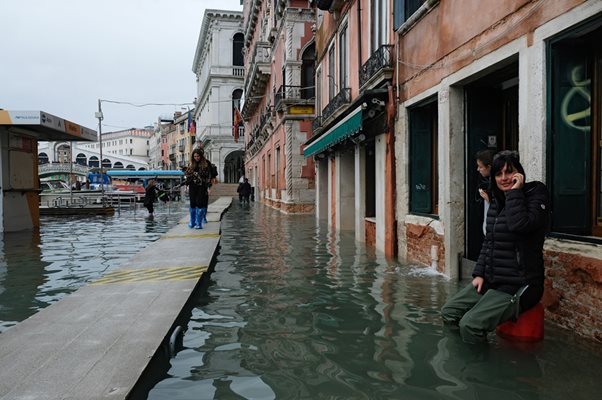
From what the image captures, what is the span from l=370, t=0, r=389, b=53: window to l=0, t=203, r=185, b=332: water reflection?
594cm

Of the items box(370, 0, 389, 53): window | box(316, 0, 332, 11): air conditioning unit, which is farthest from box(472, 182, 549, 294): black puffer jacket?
box(316, 0, 332, 11): air conditioning unit

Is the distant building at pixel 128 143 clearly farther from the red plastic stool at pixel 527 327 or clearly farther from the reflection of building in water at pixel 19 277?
the red plastic stool at pixel 527 327

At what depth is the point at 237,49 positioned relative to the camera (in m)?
60.0

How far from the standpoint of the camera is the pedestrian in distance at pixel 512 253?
12.5 feet

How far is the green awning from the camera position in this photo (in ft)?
31.5

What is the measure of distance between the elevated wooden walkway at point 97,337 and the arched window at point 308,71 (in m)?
17.0

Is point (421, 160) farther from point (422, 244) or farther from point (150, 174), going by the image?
point (150, 174)

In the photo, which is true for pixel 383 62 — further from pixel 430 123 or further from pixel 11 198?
pixel 11 198

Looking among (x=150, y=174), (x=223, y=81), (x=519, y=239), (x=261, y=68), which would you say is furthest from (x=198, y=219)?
(x=223, y=81)

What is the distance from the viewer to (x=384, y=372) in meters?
3.70

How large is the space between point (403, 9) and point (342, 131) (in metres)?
2.94

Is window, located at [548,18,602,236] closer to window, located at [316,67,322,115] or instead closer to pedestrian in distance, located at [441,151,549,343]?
pedestrian in distance, located at [441,151,549,343]

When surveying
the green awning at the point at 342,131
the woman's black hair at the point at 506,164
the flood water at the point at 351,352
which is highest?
the green awning at the point at 342,131

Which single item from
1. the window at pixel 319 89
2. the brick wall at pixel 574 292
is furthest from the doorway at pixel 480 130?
the window at pixel 319 89
